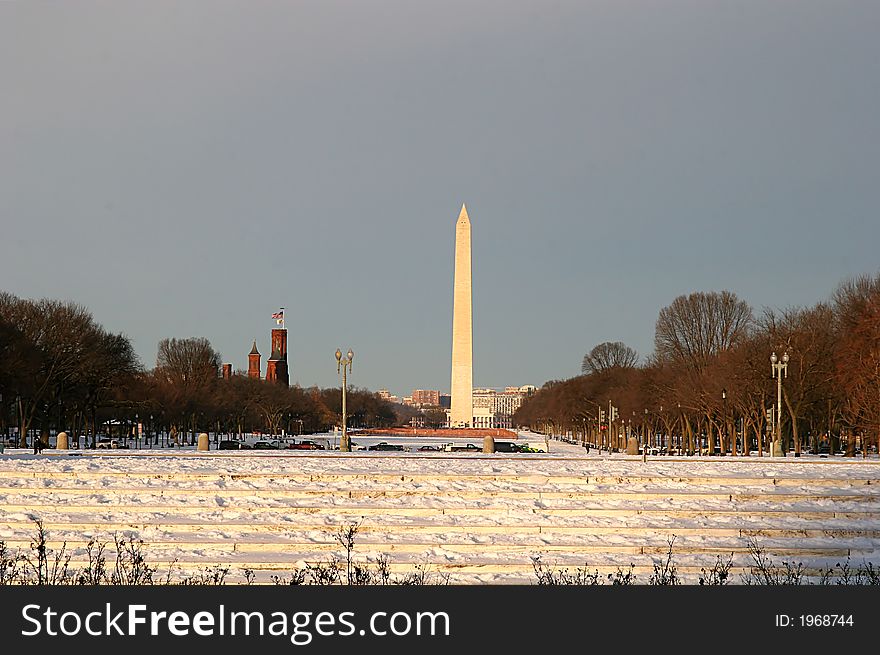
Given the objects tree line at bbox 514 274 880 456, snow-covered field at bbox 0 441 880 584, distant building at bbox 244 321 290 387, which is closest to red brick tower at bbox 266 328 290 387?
distant building at bbox 244 321 290 387

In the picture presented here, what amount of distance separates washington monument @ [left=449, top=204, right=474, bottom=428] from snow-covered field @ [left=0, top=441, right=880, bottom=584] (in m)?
61.5

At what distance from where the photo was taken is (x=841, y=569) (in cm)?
1697

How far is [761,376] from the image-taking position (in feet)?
190

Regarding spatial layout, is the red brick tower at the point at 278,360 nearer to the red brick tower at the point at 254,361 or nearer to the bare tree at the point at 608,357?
the red brick tower at the point at 254,361

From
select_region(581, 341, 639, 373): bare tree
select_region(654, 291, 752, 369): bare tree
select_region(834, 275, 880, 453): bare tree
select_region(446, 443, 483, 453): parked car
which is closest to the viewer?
select_region(834, 275, 880, 453): bare tree

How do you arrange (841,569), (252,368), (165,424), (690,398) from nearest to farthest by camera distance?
(841,569) → (690,398) → (165,424) → (252,368)

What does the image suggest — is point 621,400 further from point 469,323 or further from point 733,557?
point 733,557

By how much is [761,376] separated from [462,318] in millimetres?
32359

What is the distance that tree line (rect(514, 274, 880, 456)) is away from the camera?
50.5 metres

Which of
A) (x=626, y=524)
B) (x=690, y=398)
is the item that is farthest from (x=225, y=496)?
(x=690, y=398)

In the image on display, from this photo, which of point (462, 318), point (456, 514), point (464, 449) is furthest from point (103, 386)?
point (456, 514)

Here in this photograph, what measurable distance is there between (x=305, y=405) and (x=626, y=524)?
112 m

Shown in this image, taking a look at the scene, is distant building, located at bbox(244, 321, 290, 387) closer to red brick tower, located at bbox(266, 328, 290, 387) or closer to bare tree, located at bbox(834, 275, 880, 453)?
red brick tower, located at bbox(266, 328, 290, 387)

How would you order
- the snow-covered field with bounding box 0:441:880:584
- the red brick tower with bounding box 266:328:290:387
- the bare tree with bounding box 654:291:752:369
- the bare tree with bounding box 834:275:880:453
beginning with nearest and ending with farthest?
1. the snow-covered field with bounding box 0:441:880:584
2. the bare tree with bounding box 834:275:880:453
3. the bare tree with bounding box 654:291:752:369
4. the red brick tower with bounding box 266:328:290:387
